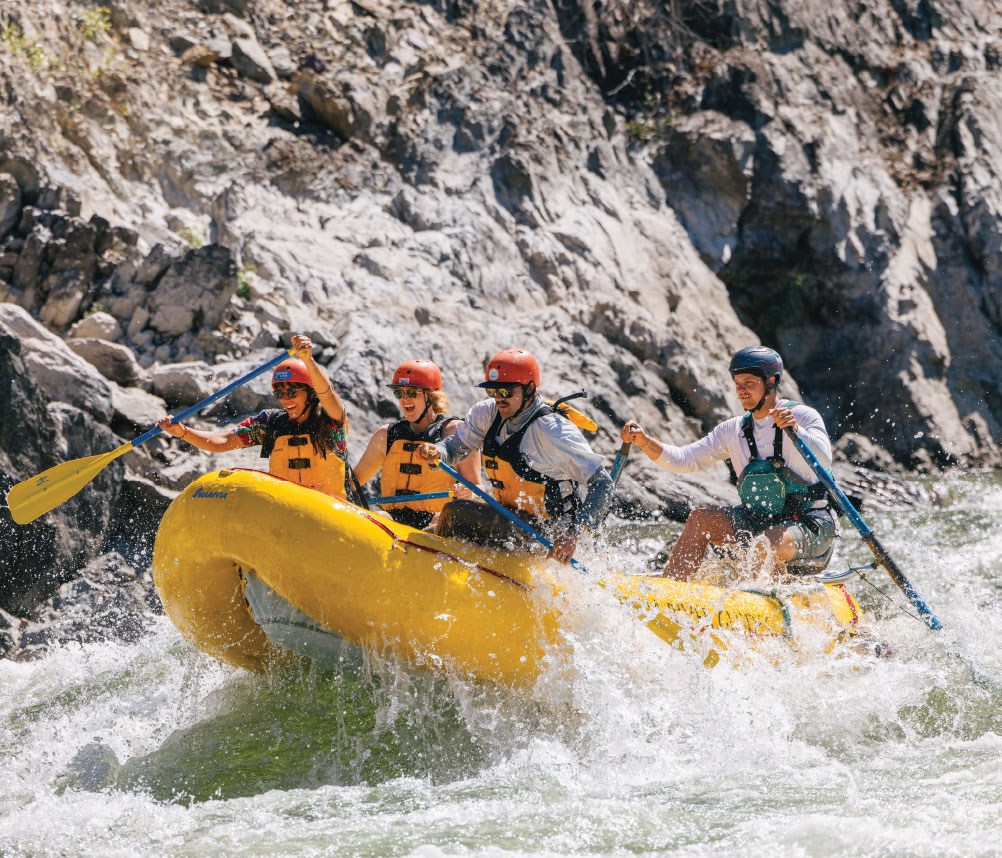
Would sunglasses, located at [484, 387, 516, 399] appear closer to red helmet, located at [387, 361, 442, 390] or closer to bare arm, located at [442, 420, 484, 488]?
Answer: bare arm, located at [442, 420, 484, 488]

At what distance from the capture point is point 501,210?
42.6 feet

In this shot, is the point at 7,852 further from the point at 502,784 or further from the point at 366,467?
the point at 366,467

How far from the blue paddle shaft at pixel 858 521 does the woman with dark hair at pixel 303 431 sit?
2.53 meters

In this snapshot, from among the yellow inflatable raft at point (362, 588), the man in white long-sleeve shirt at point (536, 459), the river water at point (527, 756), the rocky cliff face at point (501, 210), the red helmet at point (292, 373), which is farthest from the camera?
the rocky cliff face at point (501, 210)

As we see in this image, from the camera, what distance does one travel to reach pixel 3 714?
541 centimetres

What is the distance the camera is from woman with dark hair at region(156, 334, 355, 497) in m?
5.75

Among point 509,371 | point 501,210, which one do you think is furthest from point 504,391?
point 501,210

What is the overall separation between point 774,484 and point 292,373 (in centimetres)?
276

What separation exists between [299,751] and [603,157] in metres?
11.4

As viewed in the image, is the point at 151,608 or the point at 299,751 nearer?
the point at 299,751

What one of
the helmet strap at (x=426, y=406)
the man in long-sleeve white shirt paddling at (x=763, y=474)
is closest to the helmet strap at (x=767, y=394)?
the man in long-sleeve white shirt paddling at (x=763, y=474)

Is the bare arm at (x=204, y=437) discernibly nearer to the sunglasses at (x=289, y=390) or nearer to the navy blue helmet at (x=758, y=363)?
the sunglasses at (x=289, y=390)

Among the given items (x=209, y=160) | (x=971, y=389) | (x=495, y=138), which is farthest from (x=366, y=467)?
(x=971, y=389)

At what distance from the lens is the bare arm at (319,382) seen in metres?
5.45
